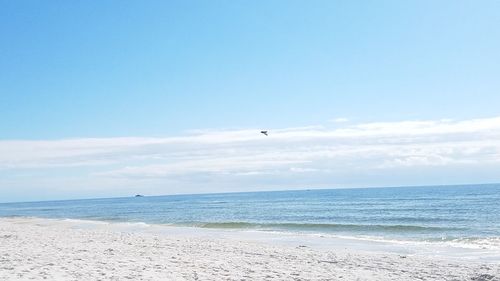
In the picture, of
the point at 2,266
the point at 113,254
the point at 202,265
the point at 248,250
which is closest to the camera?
the point at 2,266

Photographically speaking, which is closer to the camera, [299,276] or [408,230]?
[299,276]

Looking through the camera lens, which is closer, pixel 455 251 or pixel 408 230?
pixel 455 251

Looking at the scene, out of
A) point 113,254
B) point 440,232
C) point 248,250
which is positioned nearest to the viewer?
point 113,254

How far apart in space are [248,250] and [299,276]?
686cm

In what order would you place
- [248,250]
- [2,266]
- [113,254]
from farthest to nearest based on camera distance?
[248,250] < [113,254] < [2,266]

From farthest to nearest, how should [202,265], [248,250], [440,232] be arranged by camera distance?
[440,232] < [248,250] < [202,265]

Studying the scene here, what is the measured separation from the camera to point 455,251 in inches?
808

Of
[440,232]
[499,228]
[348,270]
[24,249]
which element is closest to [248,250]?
[348,270]

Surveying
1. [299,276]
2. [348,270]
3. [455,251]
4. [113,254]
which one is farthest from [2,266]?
[455,251]

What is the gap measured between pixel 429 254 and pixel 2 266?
14.9m

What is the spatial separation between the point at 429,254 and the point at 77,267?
1330 cm

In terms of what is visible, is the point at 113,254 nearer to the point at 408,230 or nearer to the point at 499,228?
the point at 408,230

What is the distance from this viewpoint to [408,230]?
32.8m

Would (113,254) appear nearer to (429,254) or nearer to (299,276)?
(299,276)
